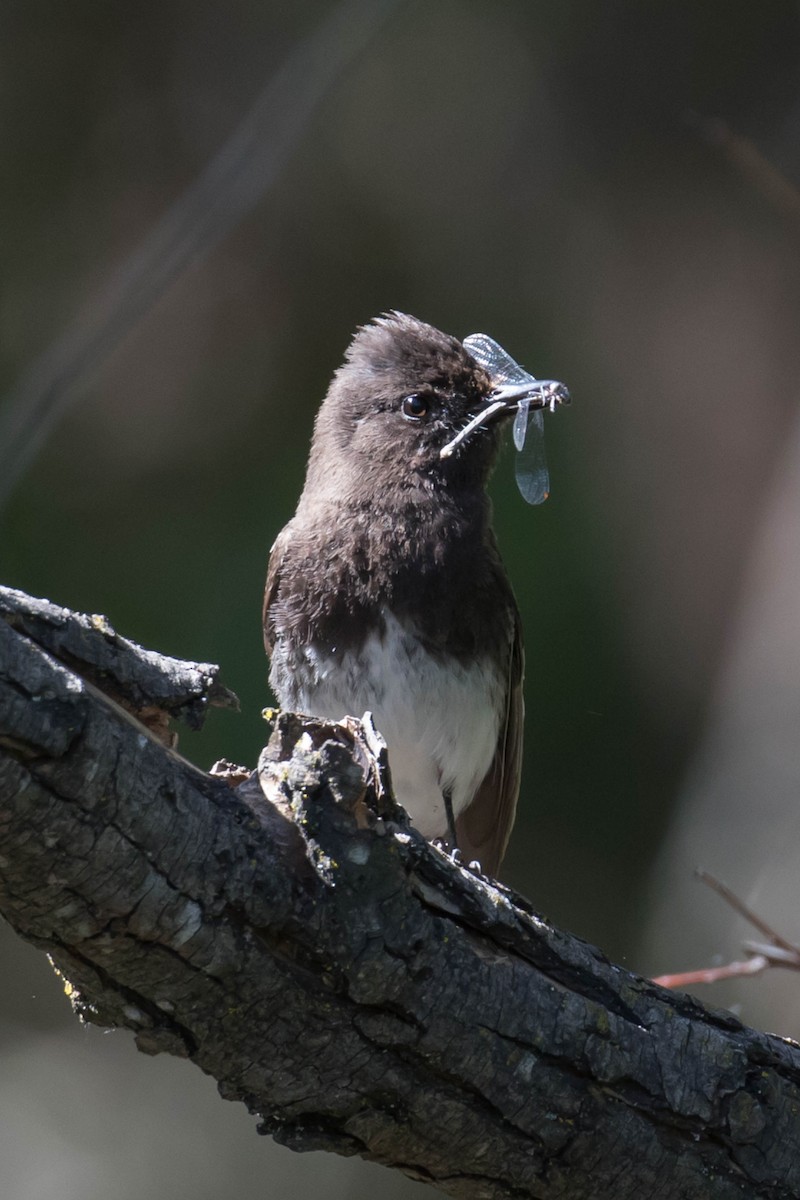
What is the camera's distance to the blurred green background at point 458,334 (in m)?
5.66

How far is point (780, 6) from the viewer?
624cm

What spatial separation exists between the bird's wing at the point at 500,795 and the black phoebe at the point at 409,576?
0.01 meters

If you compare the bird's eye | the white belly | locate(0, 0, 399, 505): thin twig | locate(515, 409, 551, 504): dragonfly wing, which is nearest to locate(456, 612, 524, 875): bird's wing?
the white belly

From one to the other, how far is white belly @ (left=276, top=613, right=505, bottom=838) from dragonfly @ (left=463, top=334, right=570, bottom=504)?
608 millimetres

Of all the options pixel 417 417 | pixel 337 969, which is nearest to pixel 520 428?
pixel 417 417

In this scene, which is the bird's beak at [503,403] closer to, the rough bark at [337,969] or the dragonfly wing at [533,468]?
the dragonfly wing at [533,468]

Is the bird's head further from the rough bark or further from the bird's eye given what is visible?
the rough bark

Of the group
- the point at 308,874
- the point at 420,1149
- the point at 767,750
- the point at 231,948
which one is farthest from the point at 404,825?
the point at 767,750

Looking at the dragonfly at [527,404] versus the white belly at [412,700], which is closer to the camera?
the white belly at [412,700]

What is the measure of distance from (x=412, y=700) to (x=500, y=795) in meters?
0.76

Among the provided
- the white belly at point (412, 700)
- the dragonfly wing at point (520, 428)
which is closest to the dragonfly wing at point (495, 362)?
the dragonfly wing at point (520, 428)

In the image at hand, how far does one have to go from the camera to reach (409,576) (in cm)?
368

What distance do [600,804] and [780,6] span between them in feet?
11.8

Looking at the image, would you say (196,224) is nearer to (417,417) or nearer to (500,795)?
(417,417)
